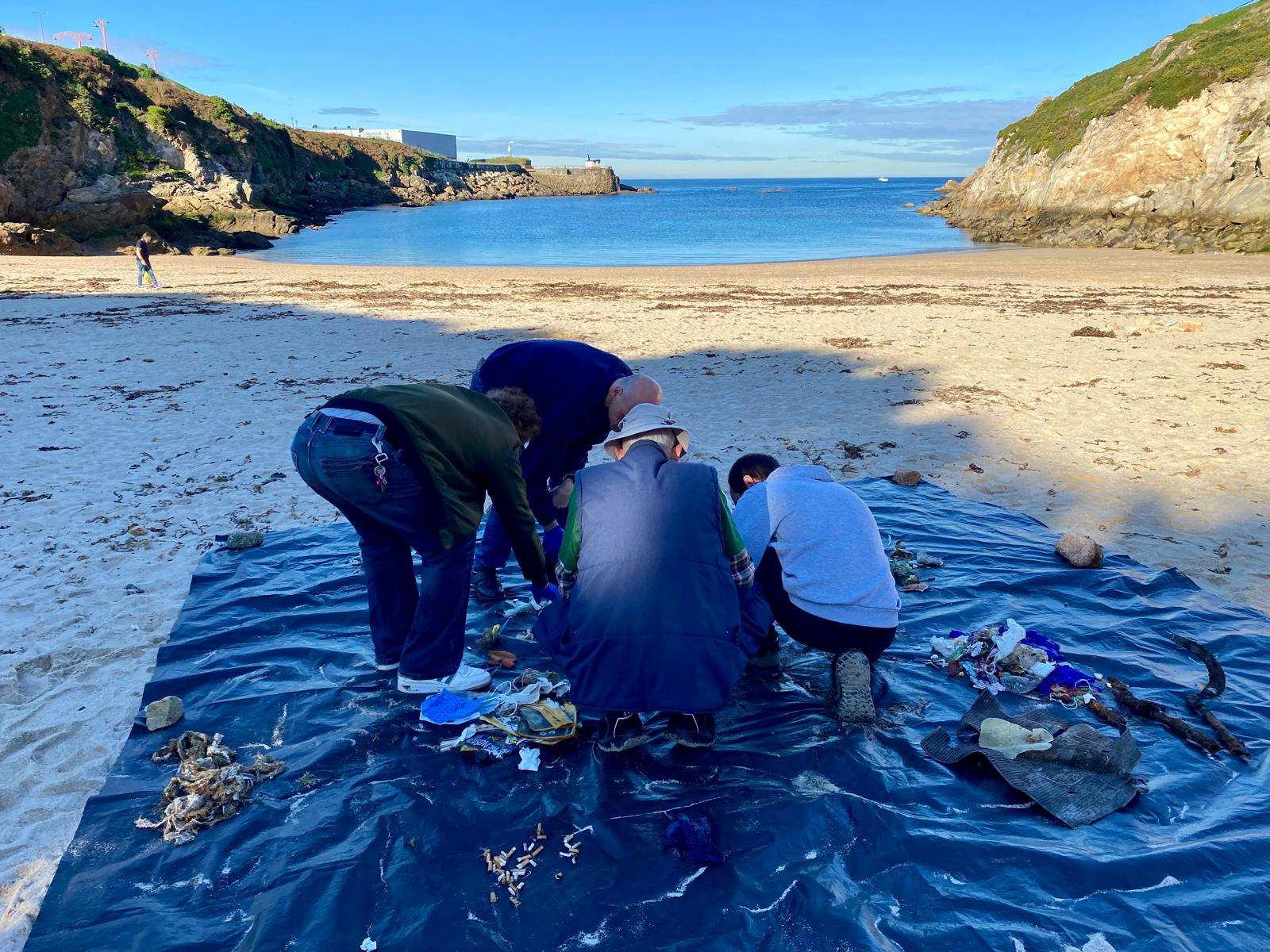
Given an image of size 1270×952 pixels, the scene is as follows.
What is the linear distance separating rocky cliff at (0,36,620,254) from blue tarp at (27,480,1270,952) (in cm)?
3385

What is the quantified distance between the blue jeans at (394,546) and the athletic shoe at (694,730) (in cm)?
109

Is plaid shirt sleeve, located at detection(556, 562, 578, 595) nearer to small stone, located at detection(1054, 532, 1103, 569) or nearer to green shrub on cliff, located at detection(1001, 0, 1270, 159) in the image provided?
small stone, located at detection(1054, 532, 1103, 569)

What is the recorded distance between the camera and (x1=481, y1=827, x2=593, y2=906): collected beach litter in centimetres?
259

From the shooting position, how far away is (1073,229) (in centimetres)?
3584

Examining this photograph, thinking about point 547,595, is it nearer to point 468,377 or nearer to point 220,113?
point 468,377

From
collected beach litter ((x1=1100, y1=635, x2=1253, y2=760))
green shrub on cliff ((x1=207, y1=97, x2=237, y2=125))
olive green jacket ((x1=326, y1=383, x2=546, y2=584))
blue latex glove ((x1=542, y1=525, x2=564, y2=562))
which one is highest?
green shrub on cliff ((x1=207, y1=97, x2=237, y2=125))

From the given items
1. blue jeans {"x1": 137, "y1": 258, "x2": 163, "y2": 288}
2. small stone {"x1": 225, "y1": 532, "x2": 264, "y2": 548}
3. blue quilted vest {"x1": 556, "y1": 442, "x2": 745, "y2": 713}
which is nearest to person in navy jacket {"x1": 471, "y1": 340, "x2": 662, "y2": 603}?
blue quilted vest {"x1": 556, "y1": 442, "x2": 745, "y2": 713}

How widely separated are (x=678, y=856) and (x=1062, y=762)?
1.52 m

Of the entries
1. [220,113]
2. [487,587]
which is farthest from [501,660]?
[220,113]

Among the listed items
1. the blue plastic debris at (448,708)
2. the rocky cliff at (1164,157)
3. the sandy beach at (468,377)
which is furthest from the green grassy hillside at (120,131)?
the rocky cliff at (1164,157)

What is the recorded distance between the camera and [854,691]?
342 cm

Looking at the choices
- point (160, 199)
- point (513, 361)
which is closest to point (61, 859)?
point (513, 361)

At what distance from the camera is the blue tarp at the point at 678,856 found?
244 centimetres

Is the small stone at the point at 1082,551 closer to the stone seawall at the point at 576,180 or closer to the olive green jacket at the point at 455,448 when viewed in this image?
the olive green jacket at the point at 455,448
